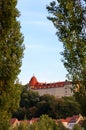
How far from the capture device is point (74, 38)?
59.3ft

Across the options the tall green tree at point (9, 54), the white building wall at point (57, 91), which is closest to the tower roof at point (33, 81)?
the white building wall at point (57, 91)

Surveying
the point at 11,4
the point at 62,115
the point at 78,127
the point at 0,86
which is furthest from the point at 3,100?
the point at 62,115

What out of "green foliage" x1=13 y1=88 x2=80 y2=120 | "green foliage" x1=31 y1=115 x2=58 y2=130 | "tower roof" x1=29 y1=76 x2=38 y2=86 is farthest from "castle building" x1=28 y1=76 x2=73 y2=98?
"green foliage" x1=31 y1=115 x2=58 y2=130

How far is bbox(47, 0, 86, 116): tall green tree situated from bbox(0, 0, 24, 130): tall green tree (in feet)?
13.5

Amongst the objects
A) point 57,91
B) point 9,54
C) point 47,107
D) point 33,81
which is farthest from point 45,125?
point 33,81

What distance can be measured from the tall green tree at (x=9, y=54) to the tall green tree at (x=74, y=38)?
412cm

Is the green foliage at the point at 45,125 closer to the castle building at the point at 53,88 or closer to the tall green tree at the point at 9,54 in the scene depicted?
the tall green tree at the point at 9,54

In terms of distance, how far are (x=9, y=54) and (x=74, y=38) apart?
501 cm

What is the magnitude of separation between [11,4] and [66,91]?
5253 inches

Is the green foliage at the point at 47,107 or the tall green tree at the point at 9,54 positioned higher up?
the green foliage at the point at 47,107

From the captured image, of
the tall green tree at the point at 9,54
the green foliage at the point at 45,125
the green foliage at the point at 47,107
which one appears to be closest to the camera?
the tall green tree at the point at 9,54

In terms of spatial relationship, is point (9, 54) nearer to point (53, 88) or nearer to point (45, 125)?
point (45, 125)

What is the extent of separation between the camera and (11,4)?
2252 cm

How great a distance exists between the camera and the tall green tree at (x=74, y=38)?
17625mm
